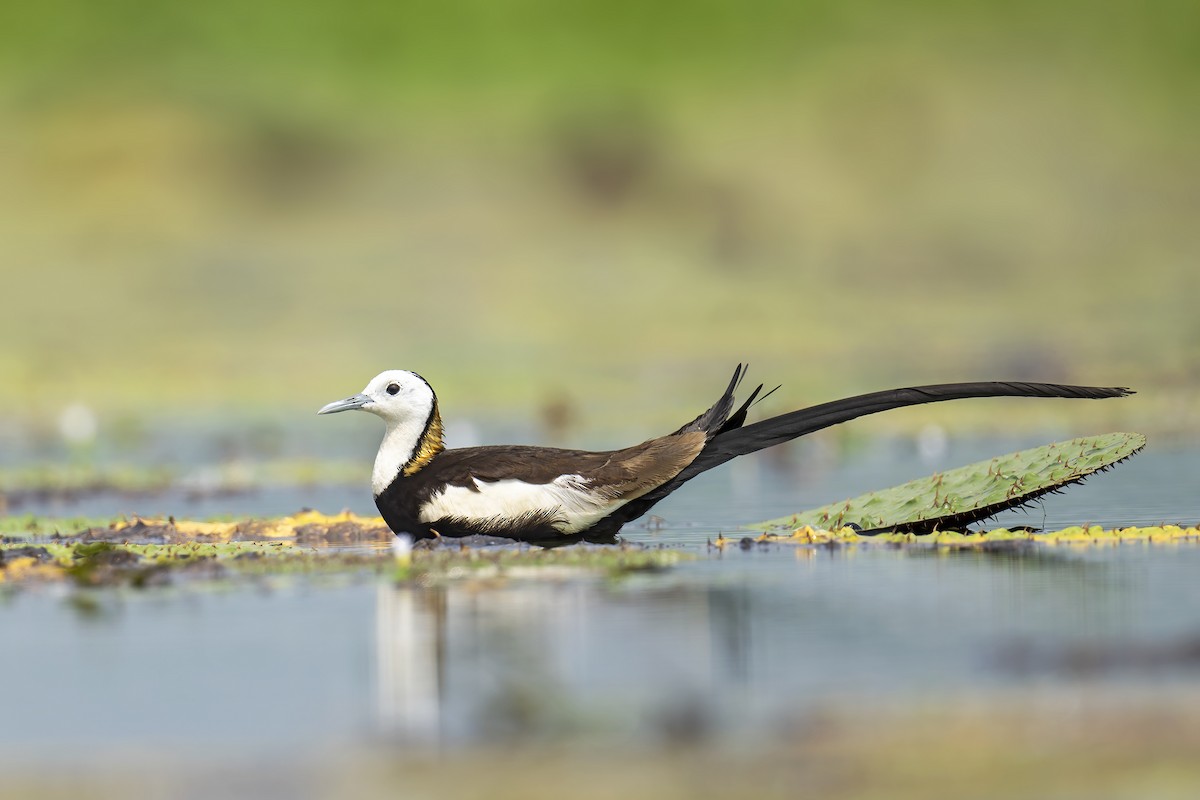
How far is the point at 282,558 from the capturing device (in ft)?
46.2

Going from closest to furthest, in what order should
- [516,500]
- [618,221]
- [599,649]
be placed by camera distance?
[599,649] < [516,500] < [618,221]

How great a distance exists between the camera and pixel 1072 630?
32.4ft

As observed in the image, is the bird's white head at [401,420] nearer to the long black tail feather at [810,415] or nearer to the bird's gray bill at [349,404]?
the bird's gray bill at [349,404]

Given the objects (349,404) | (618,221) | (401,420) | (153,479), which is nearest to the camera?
(349,404)

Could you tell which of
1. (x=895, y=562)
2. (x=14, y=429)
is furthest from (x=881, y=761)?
(x=14, y=429)

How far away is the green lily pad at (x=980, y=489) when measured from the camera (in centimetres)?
1498

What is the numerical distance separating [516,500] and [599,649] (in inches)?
192

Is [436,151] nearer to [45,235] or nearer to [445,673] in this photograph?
[45,235]

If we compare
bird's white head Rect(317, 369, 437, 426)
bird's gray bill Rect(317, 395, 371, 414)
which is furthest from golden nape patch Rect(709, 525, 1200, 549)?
bird's gray bill Rect(317, 395, 371, 414)

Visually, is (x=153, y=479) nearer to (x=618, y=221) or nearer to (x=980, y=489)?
(x=980, y=489)

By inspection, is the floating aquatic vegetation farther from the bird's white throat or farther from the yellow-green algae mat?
the bird's white throat

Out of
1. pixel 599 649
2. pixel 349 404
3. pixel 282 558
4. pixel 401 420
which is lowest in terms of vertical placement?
pixel 599 649

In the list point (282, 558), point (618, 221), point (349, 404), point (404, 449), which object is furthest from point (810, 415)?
point (618, 221)

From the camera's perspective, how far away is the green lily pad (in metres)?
15.0
